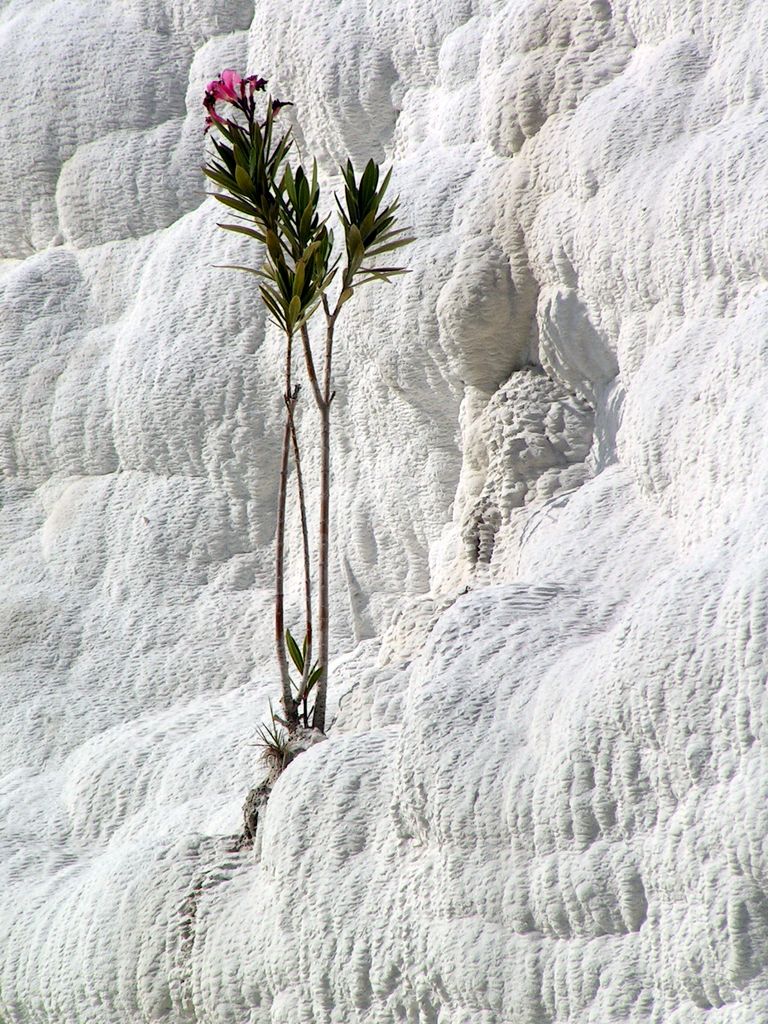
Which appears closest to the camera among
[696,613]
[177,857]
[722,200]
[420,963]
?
[696,613]

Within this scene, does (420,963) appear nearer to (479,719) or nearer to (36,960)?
(479,719)

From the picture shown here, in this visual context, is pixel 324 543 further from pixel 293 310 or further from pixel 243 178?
pixel 243 178

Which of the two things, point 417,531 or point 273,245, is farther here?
point 417,531

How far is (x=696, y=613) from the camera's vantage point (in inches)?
102

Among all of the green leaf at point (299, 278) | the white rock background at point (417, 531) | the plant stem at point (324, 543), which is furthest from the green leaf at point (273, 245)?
the white rock background at point (417, 531)

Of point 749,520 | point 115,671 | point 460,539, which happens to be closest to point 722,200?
point 749,520

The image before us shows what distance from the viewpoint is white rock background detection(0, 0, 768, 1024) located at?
2.67 m

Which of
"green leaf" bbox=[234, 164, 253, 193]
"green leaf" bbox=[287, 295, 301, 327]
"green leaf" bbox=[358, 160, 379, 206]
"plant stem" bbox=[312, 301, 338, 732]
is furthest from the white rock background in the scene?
"green leaf" bbox=[234, 164, 253, 193]

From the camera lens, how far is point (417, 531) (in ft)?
16.5

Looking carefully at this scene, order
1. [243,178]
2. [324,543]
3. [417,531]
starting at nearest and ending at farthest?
[243,178] < [324,543] < [417,531]

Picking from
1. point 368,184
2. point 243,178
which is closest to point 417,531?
point 368,184

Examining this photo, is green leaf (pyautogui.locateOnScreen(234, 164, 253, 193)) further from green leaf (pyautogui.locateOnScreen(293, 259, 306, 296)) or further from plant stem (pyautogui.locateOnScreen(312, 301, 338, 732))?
plant stem (pyautogui.locateOnScreen(312, 301, 338, 732))

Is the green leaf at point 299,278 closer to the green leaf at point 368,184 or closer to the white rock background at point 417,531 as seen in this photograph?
the green leaf at point 368,184

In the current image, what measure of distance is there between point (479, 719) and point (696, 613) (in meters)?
0.62
